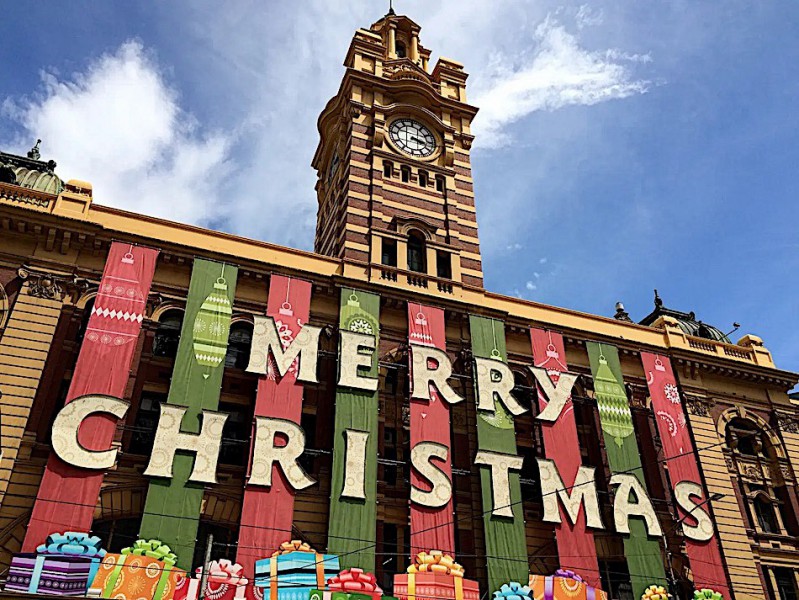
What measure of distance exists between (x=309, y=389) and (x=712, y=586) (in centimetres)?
1861

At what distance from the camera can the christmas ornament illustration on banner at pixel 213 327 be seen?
26.4 metres

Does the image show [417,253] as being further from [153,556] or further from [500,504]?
[153,556]

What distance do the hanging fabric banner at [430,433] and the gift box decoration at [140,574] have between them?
838 centimetres

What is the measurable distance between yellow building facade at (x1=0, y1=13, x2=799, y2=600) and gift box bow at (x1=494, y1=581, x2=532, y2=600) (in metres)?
0.84

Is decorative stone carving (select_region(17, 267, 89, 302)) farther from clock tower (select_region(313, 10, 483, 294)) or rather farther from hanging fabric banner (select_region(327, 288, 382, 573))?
clock tower (select_region(313, 10, 483, 294))

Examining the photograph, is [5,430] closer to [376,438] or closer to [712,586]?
[376,438]

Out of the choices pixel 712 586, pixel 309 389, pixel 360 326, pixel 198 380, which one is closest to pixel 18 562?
pixel 198 380

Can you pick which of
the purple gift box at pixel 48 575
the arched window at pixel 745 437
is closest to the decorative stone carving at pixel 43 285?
the purple gift box at pixel 48 575

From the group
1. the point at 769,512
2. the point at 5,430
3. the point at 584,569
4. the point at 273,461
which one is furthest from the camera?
the point at 769,512

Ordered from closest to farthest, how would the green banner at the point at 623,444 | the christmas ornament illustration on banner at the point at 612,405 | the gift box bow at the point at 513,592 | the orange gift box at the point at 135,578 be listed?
the orange gift box at the point at 135,578 → the gift box bow at the point at 513,592 → the green banner at the point at 623,444 → the christmas ornament illustration on banner at the point at 612,405

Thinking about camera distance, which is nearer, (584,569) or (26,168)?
(584,569)

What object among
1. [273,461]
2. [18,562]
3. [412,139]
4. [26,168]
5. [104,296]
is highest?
[412,139]

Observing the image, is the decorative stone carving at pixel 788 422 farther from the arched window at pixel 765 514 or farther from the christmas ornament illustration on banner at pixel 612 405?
the christmas ornament illustration on banner at pixel 612 405

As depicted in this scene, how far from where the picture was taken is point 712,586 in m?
28.4
